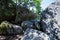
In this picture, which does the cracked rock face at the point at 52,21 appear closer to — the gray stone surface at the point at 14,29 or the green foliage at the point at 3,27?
the gray stone surface at the point at 14,29

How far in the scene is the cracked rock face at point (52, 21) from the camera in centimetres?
511

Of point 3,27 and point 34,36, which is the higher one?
point 34,36

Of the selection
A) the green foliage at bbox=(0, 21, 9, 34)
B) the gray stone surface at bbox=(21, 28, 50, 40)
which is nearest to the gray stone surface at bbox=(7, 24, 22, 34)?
the green foliage at bbox=(0, 21, 9, 34)

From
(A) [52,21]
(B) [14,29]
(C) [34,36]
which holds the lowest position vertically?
(B) [14,29]

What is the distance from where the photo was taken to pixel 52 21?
17.9 feet

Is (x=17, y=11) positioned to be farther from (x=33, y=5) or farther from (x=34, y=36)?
(x=34, y=36)

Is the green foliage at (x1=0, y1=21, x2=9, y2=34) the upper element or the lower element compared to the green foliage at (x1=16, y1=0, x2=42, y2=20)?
lower

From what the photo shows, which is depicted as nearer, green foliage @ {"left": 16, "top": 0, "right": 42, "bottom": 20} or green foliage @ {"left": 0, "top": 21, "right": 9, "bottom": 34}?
green foliage @ {"left": 0, "top": 21, "right": 9, "bottom": 34}

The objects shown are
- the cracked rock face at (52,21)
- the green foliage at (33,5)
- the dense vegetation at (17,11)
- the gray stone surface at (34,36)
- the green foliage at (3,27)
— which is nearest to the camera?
the gray stone surface at (34,36)

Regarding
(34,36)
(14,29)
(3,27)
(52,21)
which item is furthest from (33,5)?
(34,36)

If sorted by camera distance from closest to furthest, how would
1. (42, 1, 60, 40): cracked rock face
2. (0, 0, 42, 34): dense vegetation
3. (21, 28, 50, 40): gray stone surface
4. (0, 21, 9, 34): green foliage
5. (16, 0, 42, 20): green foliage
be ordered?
(21, 28, 50, 40): gray stone surface → (42, 1, 60, 40): cracked rock face → (0, 21, 9, 34): green foliage → (0, 0, 42, 34): dense vegetation → (16, 0, 42, 20): green foliage

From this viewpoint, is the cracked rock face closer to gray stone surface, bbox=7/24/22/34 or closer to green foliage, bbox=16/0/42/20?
gray stone surface, bbox=7/24/22/34

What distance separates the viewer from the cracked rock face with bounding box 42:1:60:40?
16.8 ft

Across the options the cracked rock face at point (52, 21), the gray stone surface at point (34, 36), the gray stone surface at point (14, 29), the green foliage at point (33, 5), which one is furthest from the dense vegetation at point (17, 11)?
the gray stone surface at point (34, 36)
